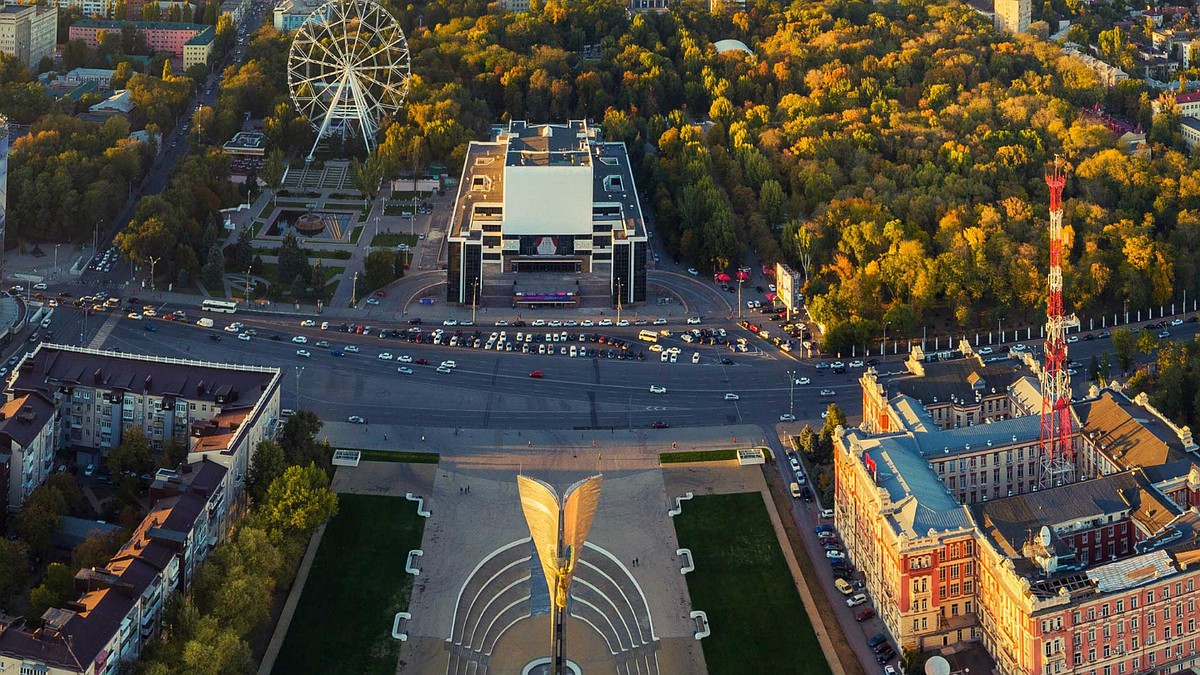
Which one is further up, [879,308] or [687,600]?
[879,308]

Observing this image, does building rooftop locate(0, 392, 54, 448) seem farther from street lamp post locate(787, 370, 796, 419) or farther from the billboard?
the billboard

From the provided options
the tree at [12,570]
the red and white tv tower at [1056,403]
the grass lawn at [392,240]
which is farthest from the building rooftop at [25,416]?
the red and white tv tower at [1056,403]

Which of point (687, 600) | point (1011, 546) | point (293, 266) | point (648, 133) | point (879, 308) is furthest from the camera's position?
point (648, 133)

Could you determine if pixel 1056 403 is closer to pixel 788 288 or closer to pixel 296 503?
pixel 788 288

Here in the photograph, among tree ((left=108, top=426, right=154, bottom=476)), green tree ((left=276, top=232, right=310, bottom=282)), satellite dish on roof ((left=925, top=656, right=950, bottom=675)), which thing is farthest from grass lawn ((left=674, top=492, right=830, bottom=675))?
green tree ((left=276, top=232, right=310, bottom=282))

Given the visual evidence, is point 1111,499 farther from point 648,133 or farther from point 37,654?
point 648,133

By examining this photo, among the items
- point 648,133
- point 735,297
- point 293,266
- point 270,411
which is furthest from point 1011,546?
point 648,133

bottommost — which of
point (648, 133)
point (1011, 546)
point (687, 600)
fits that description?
point (687, 600)

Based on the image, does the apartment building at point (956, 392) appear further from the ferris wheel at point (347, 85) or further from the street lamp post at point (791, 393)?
the ferris wheel at point (347, 85)
